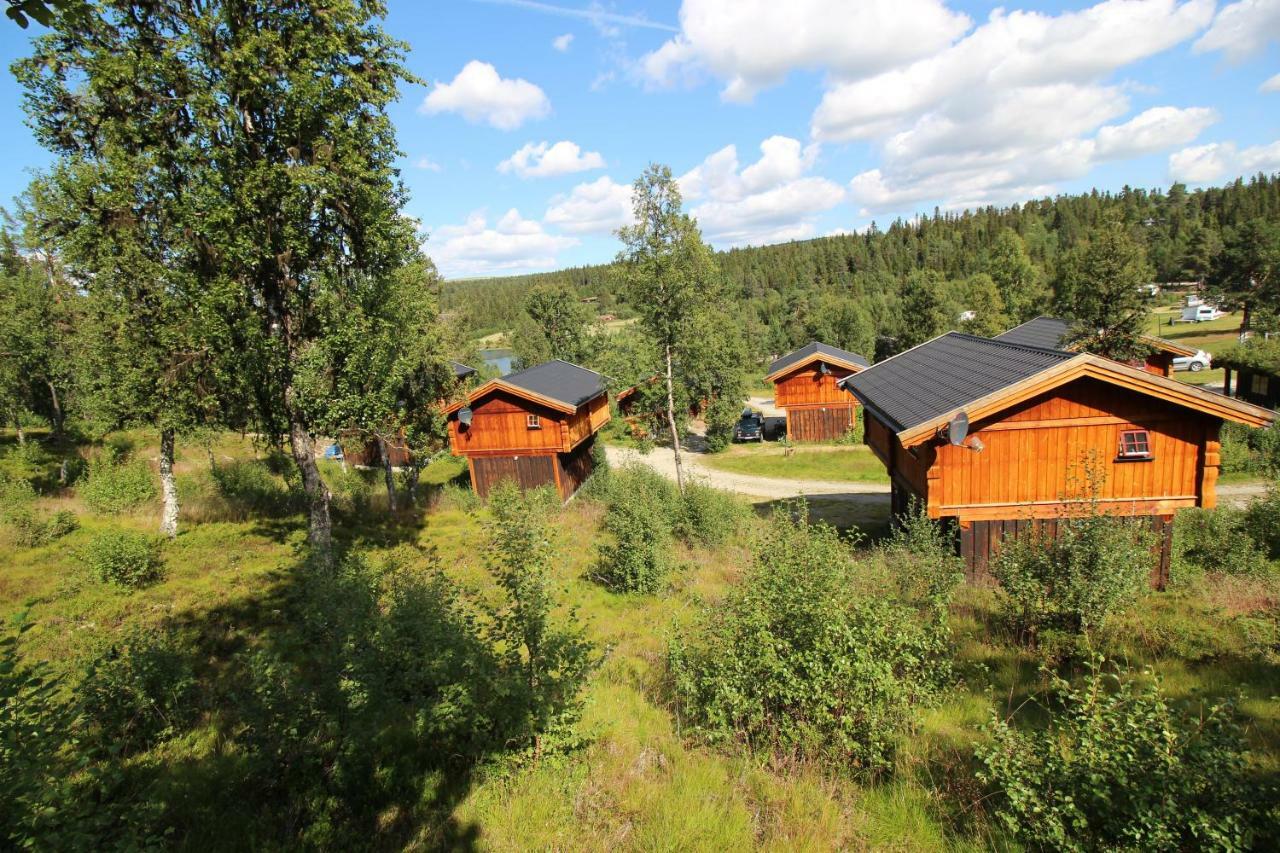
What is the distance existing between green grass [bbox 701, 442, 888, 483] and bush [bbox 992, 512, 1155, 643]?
21610 mm

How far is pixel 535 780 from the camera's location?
19.2 feet

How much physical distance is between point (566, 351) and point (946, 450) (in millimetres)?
45100

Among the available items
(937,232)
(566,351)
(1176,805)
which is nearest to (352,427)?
(1176,805)

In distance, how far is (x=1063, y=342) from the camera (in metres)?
24.4

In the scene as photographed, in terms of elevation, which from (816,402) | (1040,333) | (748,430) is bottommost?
(748,430)

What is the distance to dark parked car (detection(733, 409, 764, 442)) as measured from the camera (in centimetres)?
4419

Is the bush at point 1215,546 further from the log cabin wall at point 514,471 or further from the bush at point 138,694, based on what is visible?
the log cabin wall at point 514,471

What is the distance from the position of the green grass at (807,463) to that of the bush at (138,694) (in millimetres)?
28580

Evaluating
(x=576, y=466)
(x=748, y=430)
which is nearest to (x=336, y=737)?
(x=576, y=466)

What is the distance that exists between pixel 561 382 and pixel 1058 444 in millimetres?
19769

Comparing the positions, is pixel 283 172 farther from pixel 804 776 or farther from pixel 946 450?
pixel 946 450

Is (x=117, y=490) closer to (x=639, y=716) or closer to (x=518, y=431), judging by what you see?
(x=518, y=431)

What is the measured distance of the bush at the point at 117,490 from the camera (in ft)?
53.7

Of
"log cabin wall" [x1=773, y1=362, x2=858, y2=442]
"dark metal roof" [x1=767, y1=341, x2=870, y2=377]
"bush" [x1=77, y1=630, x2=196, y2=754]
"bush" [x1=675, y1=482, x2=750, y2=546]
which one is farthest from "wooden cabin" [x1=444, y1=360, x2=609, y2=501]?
"dark metal roof" [x1=767, y1=341, x2=870, y2=377]
